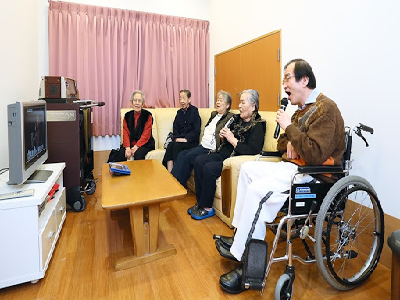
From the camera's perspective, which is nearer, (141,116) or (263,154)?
(263,154)

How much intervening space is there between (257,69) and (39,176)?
2.47 metres

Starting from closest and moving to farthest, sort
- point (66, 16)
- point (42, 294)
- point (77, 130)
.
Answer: point (42, 294)
point (77, 130)
point (66, 16)

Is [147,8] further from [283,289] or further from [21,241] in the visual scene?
[283,289]

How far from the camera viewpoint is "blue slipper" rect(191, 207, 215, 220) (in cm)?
237

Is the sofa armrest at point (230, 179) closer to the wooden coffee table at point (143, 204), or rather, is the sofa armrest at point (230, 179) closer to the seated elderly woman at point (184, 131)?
the wooden coffee table at point (143, 204)

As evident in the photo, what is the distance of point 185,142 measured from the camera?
3.27 meters

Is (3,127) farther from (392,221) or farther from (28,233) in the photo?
(392,221)

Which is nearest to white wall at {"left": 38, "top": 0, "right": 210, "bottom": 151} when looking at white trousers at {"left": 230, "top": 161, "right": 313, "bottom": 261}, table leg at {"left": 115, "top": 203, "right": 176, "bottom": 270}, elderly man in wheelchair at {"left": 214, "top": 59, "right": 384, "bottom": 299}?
table leg at {"left": 115, "top": 203, "right": 176, "bottom": 270}

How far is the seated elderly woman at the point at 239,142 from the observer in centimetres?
232

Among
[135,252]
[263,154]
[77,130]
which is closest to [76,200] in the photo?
[77,130]

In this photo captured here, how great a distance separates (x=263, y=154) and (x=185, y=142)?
155cm

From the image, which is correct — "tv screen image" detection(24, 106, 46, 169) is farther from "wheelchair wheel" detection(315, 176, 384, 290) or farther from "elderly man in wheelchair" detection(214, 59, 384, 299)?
"wheelchair wheel" detection(315, 176, 384, 290)

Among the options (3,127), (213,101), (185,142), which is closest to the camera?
(3,127)

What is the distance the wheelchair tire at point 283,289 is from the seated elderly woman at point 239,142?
1.14 metres
